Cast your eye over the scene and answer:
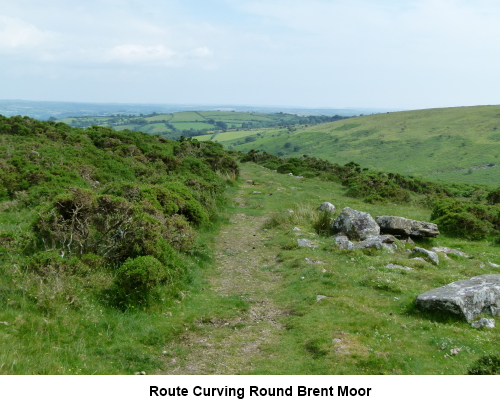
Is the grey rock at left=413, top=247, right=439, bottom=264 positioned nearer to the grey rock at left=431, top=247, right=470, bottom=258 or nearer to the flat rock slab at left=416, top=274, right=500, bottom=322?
the grey rock at left=431, top=247, right=470, bottom=258

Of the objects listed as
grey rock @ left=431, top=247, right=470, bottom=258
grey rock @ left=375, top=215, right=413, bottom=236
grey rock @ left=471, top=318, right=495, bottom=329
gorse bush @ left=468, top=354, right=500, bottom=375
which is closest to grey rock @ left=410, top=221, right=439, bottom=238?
grey rock @ left=375, top=215, right=413, bottom=236

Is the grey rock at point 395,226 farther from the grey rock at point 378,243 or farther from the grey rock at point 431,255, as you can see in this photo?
the grey rock at point 431,255

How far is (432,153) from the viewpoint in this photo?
4087 inches

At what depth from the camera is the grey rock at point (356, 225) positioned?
1778cm

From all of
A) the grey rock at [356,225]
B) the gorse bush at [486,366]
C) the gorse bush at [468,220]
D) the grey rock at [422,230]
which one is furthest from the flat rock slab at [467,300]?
the gorse bush at [468,220]

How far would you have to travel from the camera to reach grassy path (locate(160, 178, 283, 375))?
25.2ft

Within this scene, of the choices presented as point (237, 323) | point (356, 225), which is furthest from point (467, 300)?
point (356, 225)

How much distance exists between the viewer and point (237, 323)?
9.78 meters

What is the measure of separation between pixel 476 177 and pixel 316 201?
72210 mm

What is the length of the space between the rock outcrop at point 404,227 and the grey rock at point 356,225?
700 mm

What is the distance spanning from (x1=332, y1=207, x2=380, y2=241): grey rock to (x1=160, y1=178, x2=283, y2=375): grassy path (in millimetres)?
4283

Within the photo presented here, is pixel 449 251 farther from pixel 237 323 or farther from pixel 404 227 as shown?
pixel 237 323

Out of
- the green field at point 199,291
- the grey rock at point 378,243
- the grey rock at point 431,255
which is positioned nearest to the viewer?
the green field at point 199,291

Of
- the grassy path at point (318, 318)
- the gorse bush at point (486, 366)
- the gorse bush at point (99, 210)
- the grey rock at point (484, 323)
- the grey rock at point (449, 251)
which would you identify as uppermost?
the gorse bush at point (99, 210)
